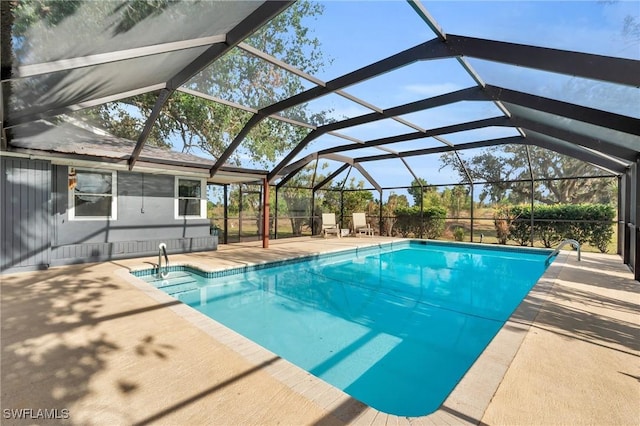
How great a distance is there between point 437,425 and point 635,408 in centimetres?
136

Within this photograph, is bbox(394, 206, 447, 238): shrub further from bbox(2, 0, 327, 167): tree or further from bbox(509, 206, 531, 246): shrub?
bbox(2, 0, 327, 167): tree

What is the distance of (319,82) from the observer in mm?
5359

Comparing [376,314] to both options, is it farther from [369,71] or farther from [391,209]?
[391,209]

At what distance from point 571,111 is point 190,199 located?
884cm

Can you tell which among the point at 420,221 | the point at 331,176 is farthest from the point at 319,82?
the point at 420,221

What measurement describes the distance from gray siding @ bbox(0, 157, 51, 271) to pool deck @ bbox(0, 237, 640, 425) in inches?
92.4

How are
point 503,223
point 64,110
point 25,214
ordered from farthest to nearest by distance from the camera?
point 503,223
point 25,214
point 64,110

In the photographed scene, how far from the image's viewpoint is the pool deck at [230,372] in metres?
1.84

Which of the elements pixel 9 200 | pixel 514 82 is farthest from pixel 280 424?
pixel 9 200

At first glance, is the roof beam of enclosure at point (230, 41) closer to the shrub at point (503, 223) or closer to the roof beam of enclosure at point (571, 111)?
the roof beam of enclosure at point (571, 111)

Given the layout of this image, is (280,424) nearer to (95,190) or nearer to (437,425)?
(437,425)

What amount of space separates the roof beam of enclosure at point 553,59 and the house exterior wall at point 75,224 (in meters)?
7.79

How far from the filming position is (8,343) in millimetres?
2762

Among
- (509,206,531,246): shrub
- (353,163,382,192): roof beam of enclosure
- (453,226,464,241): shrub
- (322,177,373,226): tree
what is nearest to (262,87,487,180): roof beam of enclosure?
(353,163,382,192): roof beam of enclosure
